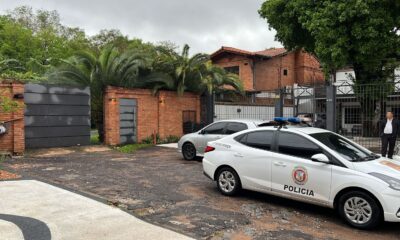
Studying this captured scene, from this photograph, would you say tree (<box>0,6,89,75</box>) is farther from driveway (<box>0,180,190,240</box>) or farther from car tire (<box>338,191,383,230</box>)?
car tire (<box>338,191,383,230</box>)

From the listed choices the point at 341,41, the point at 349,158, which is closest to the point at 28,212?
the point at 349,158

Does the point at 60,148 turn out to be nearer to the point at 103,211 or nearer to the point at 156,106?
the point at 156,106

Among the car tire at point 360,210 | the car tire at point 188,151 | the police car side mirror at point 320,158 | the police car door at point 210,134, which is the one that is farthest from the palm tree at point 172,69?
the car tire at point 360,210

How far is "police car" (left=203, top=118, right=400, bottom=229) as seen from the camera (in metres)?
5.40

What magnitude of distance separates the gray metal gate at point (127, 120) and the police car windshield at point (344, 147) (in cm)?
1135

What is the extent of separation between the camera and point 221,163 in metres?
7.43

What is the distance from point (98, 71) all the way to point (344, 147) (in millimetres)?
13029

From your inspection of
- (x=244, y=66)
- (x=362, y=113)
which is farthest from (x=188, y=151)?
(x=244, y=66)

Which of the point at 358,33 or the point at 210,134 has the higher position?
the point at 358,33

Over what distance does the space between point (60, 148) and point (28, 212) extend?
934 centimetres

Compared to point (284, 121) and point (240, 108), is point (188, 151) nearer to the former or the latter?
point (284, 121)

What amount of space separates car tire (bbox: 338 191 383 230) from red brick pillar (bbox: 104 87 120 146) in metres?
12.1

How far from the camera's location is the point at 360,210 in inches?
217

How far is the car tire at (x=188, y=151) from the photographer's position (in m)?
12.3
